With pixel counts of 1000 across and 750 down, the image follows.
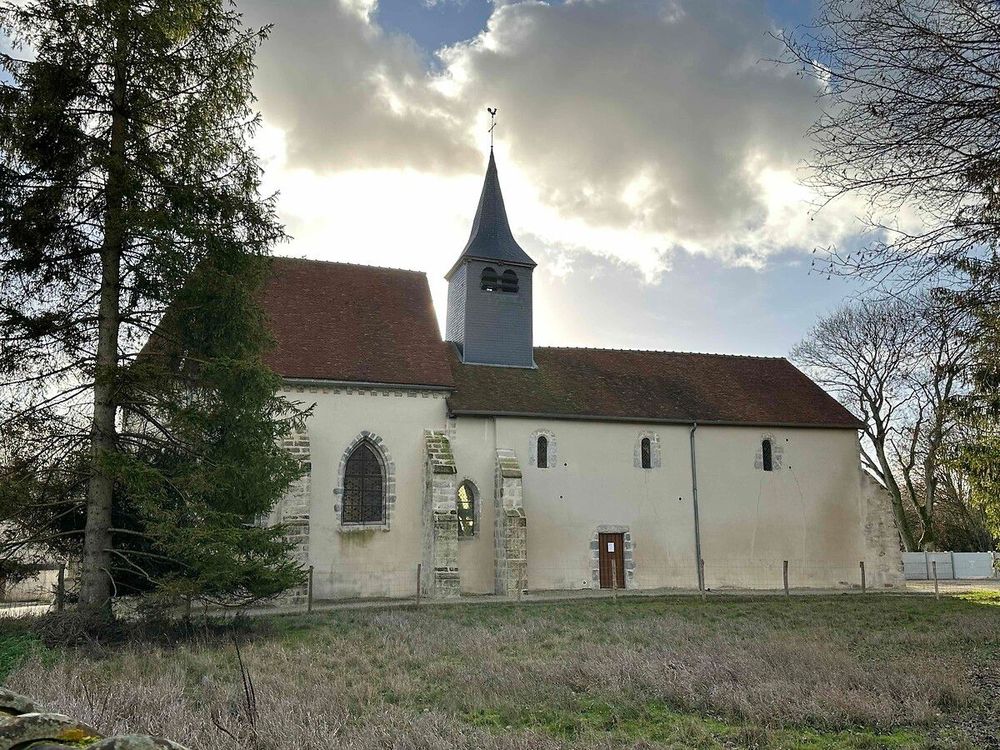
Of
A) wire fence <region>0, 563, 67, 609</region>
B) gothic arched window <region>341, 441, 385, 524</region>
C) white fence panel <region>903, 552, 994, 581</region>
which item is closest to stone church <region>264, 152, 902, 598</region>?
gothic arched window <region>341, 441, 385, 524</region>

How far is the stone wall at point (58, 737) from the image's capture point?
255 centimetres

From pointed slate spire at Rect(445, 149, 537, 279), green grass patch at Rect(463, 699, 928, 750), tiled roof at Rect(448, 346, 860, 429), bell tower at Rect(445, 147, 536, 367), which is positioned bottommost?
green grass patch at Rect(463, 699, 928, 750)

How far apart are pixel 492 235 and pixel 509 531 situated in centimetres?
982

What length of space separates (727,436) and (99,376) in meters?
17.6

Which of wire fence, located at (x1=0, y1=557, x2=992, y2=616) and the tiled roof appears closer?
wire fence, located at (x1=0, y1=557, x2=992, y2=616)

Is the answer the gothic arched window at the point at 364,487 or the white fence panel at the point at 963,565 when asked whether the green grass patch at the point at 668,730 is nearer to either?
the gothic arched window at the point at 364,487

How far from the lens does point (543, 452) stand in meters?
20.8

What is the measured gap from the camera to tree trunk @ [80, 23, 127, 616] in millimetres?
10492

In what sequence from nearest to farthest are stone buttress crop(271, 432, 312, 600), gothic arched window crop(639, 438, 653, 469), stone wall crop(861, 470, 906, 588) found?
Result: stone buttress crop(271, 432, 312, 600), gothic arched window crop(639, 438, 653, 469), stone wall crop(861, 470, 906, 588)

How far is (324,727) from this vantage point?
19.1 ft

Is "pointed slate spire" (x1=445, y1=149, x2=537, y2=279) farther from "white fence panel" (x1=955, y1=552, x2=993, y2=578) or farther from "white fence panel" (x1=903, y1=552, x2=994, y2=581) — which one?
"white fence panel" (x1=955, y1=552, x2=993, y2=578)

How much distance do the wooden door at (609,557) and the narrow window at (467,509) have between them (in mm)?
3645

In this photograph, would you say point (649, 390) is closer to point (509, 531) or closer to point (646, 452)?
point (646, 452)

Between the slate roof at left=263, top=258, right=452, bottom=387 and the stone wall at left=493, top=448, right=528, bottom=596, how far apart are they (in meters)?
2.87
